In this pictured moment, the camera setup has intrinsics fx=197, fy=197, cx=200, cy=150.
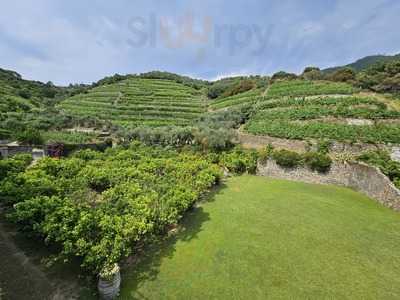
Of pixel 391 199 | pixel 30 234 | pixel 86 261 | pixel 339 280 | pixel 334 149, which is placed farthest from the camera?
pixel 334 149

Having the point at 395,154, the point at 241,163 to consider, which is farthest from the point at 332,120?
the point at 241,163

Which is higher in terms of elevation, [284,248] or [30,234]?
[30,234]

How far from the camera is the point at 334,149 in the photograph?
17.3m

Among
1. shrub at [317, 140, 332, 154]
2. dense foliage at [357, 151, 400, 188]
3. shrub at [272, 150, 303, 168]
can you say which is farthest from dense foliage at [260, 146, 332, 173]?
dense foliage at [357, 151, 400, 188]

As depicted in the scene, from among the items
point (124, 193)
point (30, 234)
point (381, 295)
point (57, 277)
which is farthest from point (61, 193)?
point (381, 295)

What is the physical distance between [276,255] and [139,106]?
38.8 meters

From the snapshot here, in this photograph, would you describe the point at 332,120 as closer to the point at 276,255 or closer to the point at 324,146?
the point at 324,146

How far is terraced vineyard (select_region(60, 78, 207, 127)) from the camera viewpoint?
35.2 metres

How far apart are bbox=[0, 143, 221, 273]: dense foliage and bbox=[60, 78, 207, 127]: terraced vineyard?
2071 cm

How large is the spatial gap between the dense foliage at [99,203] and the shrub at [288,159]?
5.96m

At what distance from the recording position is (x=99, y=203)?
8.11 m

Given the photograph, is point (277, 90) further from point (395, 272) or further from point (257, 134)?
point (395, 272)

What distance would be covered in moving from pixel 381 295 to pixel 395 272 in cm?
133

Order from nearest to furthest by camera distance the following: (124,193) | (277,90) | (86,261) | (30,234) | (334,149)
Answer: (86,261) → (30,234) → (124,193) → (334,149) → (277,90)
